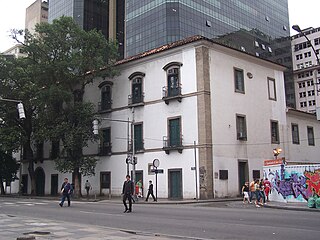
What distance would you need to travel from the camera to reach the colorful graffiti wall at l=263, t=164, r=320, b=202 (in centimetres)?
2416

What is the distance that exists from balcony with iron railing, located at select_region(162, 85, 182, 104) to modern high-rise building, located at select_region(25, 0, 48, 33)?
100537mm

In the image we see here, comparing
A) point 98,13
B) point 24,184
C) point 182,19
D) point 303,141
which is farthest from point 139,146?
point 98,13

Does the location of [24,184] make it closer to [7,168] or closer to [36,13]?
[7,168]

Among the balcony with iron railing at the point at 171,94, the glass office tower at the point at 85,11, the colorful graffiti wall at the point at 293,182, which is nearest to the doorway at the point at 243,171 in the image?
the colorful graffiti wall at the point at 293,182

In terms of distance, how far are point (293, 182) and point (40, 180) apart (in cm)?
2972

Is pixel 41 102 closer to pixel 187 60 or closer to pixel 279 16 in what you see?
pixel 187 60

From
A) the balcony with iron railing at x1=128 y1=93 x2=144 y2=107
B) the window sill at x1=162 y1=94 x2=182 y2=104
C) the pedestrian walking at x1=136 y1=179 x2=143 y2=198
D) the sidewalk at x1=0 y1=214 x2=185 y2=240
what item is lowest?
the sidewalk at x1=0 y1=214 x2=185 y2=240

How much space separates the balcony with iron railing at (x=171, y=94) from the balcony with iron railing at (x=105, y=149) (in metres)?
7.86

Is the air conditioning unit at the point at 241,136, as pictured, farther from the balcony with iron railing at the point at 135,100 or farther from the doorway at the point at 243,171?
the balcony with iron railing at the point at 135,100

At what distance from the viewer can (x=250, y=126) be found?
113 feet

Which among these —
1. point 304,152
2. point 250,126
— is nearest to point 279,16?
point 304,152

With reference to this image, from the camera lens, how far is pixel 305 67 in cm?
10344

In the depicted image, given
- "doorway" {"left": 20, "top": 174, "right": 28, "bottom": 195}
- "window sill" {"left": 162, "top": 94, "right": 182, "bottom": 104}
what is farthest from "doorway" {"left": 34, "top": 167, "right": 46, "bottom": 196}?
"window sill" {"left": 162, "top": 94, "right": 182, "bottom": 104}

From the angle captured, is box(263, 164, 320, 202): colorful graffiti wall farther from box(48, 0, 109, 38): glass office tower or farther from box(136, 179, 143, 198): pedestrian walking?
box(48, 0, 109, 38): glass office tower
